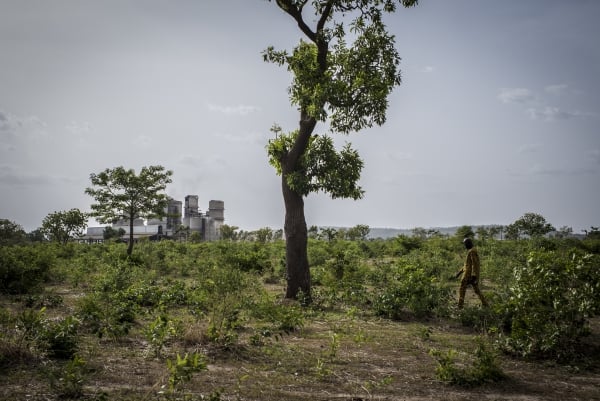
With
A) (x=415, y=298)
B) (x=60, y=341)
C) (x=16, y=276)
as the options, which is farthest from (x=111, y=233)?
(x=60, y=341)

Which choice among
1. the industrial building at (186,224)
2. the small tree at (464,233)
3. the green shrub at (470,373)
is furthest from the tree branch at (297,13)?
the industrial building at (186,224)

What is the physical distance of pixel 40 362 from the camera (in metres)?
6.05

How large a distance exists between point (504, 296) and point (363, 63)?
712cm

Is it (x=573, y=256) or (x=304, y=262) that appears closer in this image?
(x=573, y=256)

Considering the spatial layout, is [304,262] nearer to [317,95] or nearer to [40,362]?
[317,95]

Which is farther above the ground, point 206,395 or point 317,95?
point 317,95

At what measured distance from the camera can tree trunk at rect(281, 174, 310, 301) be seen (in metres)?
12.8

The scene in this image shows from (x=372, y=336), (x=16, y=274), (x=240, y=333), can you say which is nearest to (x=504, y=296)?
(x=372, y=336)

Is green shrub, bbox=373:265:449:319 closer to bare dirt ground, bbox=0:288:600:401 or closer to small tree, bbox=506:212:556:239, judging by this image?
bare dirt ground, bbox=0:288:600:401

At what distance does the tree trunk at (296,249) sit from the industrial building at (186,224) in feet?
252

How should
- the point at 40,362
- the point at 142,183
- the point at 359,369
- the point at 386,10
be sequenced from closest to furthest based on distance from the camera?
1. the point at 40,362
2. the point at 359,369
3. the point at 386,10
4. the point at 142,183

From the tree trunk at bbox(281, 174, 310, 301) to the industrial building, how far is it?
76.8m

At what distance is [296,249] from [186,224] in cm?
8706

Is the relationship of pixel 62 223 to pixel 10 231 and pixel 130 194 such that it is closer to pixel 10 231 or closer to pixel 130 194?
pixel 10 231
